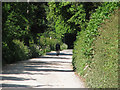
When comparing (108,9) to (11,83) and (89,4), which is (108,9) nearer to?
(11,83)

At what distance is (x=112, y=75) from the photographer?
6508 millimetres

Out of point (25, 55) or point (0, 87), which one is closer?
point (0, 87)

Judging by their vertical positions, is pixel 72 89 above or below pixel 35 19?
below

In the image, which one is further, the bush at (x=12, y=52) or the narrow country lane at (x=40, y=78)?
the bush at (x=12, y=52)

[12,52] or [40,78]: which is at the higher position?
[12,52]

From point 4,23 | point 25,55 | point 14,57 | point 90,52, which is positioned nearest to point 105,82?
point 90,52

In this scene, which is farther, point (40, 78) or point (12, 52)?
point (12, 52)

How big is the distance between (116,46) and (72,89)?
4.35 metres

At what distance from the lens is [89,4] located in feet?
62.3

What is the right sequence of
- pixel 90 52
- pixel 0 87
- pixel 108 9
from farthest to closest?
pixel 0 87 < pixel 90 52 < pixel 108 9

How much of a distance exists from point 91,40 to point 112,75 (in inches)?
138

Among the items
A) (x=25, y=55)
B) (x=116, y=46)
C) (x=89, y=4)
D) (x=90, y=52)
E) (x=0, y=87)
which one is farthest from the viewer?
(x=25, y=55)

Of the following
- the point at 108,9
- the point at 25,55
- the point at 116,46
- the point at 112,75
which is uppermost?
the point at 108,9

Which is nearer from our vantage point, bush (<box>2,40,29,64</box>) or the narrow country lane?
the narrow country lane
